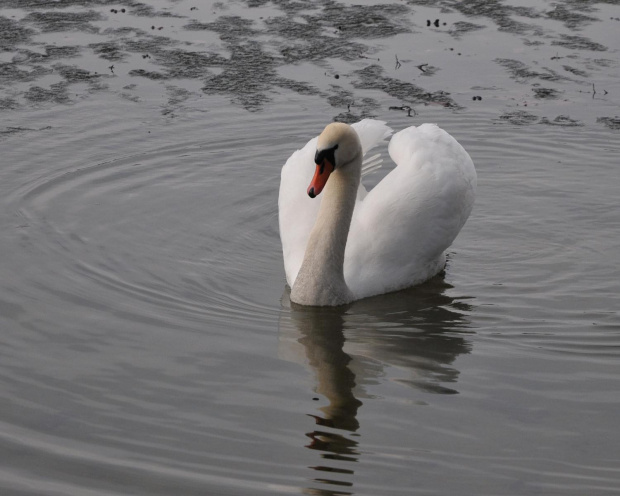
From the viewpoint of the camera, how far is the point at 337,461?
5672 millimetres

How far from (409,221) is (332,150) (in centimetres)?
85

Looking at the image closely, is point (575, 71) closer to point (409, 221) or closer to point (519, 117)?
point (519, 117)

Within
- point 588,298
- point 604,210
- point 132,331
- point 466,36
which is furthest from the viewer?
point 466,36

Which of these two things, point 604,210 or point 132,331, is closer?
point 132,331

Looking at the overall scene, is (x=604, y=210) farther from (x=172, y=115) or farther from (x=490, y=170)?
(x=172, y=115)

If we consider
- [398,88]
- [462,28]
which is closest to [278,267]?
[398,88]

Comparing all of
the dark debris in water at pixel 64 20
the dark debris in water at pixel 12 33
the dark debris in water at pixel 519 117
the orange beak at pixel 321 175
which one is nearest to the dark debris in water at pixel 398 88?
the dark debris in water at pixel 519 117

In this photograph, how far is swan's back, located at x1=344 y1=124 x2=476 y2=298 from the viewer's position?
8062 mm

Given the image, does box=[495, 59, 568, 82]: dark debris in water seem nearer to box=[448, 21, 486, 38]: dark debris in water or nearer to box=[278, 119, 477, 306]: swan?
box=[448, 21, 486, 38]: dark debris in water

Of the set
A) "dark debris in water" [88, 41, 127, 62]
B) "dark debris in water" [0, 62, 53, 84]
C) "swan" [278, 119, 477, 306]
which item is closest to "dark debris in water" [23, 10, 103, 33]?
"dark debris in water" [88, 41, 127, 62]

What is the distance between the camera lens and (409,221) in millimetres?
8117

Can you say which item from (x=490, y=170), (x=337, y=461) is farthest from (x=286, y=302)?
(x=490, y=170)

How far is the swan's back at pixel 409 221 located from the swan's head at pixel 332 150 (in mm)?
616

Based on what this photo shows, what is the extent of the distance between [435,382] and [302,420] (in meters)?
0.91
